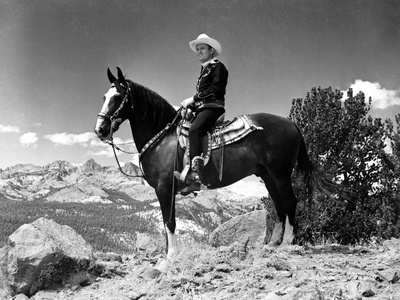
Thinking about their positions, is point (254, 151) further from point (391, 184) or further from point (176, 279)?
point (391, 184)

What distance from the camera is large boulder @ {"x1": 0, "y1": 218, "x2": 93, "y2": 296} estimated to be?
20.5 ft

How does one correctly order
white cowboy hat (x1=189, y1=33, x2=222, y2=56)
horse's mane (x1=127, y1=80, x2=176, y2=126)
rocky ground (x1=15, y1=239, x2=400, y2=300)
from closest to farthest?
rocky ground (x1=15, y1=239, x2=400, y2=300) → white cowboy hat (x1=189, y1=33, x2=222, y2=56) → horse's mane (x1=127, y1=80, x2=176, y2=126)

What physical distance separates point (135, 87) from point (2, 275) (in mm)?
4368

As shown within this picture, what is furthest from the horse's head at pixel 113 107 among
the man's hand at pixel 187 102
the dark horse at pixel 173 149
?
the man's hand at pixel 187 102

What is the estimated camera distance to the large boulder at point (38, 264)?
6.26 metres

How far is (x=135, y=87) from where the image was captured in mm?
6488

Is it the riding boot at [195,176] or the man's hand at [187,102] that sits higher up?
the man's hand at [187,102]

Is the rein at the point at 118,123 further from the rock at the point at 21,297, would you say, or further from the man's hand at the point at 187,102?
the rock at the point at 21,297

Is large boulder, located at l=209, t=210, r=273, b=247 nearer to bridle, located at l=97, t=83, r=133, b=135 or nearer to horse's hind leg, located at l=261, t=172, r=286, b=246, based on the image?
horse's hind leg, located at l=261, t=172, r=286, b=246

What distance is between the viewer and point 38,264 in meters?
6.23

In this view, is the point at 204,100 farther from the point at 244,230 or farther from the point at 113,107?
the point at 244,230

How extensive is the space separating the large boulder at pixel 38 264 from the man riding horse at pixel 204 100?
2383mm

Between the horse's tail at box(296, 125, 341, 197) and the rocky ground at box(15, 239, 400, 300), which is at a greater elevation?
the horse's tail at box(296, 125, 341, 197)

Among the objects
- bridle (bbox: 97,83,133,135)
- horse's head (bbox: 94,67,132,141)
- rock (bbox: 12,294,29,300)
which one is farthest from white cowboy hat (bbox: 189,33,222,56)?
rock (bbox: 12,294,29,300)
